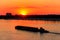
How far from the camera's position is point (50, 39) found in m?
27.5

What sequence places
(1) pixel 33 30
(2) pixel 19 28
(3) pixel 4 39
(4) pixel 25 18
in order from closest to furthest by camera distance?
(3) pixel 4 39 < (1) pixel 33 30 < (2) pixel 19 28 < (4) pixel 25 18

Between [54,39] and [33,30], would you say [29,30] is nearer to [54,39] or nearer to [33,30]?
[33,30]

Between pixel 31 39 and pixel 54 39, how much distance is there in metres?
2.82

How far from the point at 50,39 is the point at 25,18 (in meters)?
67.2

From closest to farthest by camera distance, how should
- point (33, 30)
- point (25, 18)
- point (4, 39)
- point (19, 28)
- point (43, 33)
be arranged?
point (4, 39) < point (43, 33) < point (33, 30) < point (19, 28) < point (25, 18)

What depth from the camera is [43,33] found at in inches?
1362

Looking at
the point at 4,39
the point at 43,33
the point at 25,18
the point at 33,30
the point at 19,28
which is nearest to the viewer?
the point at 4,39

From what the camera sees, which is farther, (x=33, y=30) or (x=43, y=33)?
(x=33, y=30)

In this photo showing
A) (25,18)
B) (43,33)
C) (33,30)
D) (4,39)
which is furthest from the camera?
(25,18)

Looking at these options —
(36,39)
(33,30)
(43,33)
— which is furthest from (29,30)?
(36,39)

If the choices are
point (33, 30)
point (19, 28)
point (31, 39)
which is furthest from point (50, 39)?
point (19, 28)

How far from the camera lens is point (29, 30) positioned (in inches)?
1607

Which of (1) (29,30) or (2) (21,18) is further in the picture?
(2) (21,18)

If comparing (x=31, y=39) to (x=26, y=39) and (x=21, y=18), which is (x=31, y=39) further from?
(x=21, y=18)
